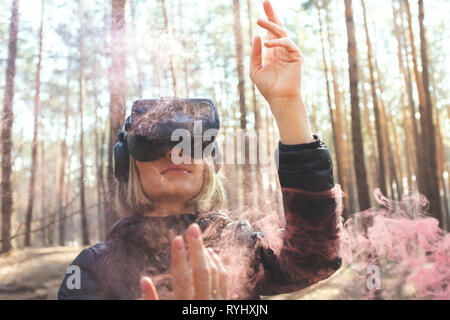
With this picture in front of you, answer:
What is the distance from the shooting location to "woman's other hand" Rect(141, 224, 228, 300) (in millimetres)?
567

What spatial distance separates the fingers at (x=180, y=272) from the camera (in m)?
0.56

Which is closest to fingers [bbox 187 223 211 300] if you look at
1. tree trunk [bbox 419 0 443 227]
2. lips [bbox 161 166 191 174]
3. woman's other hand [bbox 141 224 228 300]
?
woman's other hand [bbox 141 224 228 300]

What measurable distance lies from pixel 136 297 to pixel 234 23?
99 centimetres

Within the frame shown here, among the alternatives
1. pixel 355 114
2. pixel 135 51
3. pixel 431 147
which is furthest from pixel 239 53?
pixel 431 147

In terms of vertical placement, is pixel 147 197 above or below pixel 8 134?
below

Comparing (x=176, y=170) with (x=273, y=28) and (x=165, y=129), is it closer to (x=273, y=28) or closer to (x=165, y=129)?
(x=165, y=129)

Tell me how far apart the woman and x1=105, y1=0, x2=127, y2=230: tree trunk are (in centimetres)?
23

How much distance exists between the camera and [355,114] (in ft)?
7.11

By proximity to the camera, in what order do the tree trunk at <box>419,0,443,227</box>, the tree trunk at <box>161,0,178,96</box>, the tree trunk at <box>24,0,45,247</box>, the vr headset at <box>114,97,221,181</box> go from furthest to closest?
the tree trunk at <box>419,0,443,227</box> → the tree trunk at <box>24,0,45,247</box> → the tree trunk at <box>161,0,178,96</box> → the vr headset at <box>114,97,221,181</box>

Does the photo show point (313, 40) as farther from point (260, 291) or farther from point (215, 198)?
point (260, 291)

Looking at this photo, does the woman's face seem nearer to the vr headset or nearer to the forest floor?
the vr headset

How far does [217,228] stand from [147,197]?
7.8 inches
